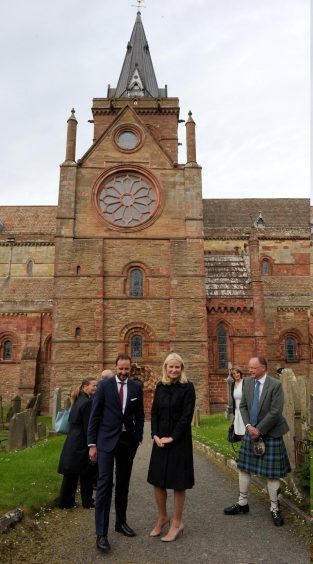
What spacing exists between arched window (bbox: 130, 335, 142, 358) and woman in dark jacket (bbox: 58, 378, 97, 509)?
17.0 meters

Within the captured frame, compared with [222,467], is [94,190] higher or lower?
higher

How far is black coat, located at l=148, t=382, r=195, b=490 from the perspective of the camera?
5590mm

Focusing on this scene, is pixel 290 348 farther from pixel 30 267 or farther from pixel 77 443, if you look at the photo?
pixel 77 443

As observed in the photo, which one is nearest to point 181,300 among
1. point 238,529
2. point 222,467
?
point 222,467

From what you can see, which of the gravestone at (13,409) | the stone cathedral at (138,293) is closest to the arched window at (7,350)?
the stone cathedral at (138,293)

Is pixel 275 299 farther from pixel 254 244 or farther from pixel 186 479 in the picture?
pixel 186 479

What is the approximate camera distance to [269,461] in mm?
6215

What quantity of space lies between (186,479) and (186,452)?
31 centimetres

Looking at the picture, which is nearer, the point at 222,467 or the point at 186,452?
the point at 186,452

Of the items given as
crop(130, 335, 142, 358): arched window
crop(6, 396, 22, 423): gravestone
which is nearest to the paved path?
crop(6, 396, 22, 423): gravestone

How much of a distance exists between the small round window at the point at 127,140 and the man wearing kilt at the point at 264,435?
22982 millimetres

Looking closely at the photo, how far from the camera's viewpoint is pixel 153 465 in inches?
227

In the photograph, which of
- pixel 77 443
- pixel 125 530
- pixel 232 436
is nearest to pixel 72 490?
pixel 77 443

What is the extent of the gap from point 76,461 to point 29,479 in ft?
5.59
